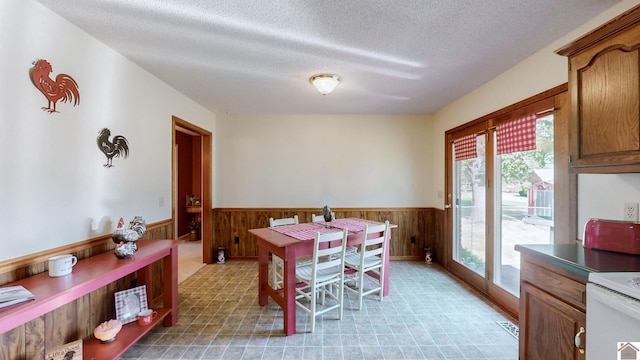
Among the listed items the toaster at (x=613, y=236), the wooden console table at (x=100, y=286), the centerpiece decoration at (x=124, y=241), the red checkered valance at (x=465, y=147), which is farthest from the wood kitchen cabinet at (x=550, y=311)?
the centerpiece decoration at (x=124, y=241)

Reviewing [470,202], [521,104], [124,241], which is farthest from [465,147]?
[124,241]

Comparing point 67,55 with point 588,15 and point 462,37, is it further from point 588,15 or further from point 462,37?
point 588,15

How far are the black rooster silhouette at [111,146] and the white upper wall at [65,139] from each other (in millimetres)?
45

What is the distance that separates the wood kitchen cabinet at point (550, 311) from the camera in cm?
128

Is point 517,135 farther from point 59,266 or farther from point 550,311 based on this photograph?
point 59,266

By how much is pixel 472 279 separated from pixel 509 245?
0.76 metres

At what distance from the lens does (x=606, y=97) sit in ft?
4.82

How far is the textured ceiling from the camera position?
5.59 ft

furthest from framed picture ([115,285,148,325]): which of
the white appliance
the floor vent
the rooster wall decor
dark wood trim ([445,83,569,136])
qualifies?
dark wood trim ([445,83,569,136])

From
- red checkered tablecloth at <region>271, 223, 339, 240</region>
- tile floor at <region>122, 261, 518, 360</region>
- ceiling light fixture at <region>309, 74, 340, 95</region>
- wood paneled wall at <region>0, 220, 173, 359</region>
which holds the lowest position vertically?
tile floor at <region>122, 261, 518, 360</region>

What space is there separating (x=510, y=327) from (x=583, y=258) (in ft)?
4.44

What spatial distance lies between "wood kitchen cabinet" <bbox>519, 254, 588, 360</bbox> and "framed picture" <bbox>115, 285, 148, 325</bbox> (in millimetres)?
2894

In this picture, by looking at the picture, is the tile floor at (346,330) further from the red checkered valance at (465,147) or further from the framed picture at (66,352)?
the red checkered valance at (465,147)

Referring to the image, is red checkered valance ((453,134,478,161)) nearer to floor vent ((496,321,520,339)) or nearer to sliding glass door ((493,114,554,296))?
sliding glass door ((493,114,554,296))
